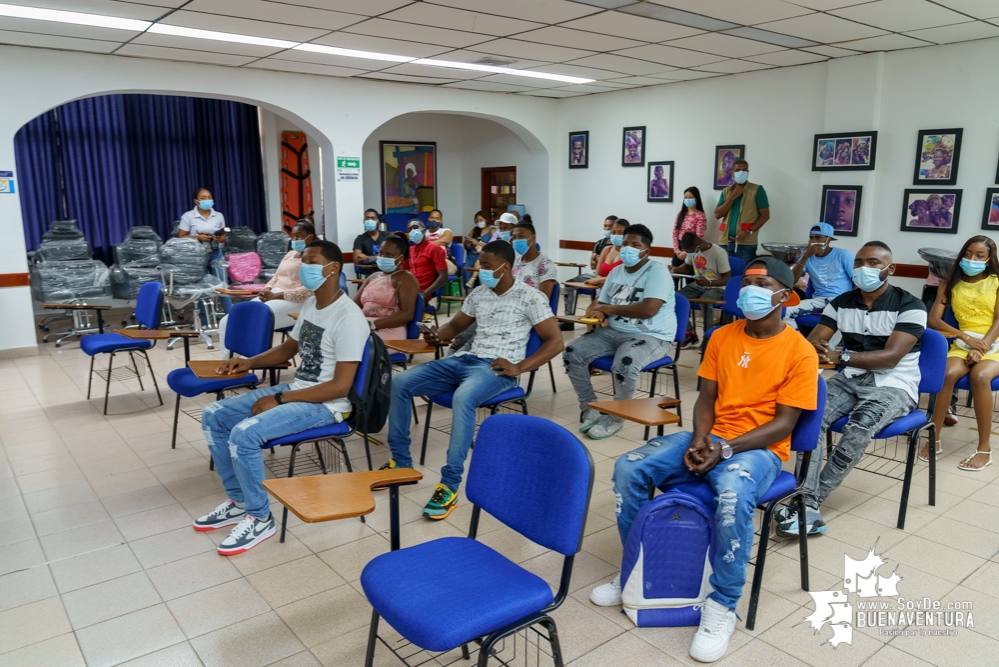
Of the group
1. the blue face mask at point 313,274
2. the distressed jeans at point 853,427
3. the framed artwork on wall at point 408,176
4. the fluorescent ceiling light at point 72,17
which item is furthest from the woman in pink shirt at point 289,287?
the framed artwork on wall at point 408,176

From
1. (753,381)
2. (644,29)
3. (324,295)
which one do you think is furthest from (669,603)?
(644,29)

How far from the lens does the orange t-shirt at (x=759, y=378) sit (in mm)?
2707

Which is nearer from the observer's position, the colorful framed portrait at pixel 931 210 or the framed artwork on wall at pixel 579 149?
the colorful framed portrait at pixel 931 210

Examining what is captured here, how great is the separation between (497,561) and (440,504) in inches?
55.4

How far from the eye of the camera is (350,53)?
7.12m

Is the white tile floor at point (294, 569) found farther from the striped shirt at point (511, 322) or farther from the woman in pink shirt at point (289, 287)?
the woman in pink shirt at point (289, 287)

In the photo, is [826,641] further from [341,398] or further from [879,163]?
[879,163]

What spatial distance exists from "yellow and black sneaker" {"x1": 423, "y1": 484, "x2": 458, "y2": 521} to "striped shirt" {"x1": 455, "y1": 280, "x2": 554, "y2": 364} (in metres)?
0.82

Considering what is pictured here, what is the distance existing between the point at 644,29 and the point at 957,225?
356 centimetres

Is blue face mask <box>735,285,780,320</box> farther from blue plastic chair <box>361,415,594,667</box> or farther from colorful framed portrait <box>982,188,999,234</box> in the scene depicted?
colorful framed portrait <box>982,188,999,234</box>

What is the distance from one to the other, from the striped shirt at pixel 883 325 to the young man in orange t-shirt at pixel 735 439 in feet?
3.47

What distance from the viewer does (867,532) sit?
3.39m

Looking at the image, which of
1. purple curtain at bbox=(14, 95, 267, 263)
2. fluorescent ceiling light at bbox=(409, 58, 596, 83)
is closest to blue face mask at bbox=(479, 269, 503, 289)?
fluorescent ceiling light at bbox=(409, 58, 596, 83)

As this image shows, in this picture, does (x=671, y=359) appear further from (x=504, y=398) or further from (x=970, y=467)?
(x=970, y=467)
